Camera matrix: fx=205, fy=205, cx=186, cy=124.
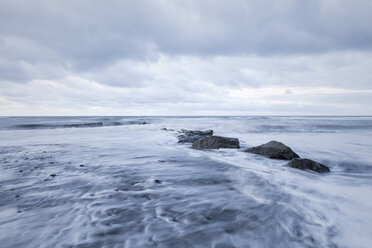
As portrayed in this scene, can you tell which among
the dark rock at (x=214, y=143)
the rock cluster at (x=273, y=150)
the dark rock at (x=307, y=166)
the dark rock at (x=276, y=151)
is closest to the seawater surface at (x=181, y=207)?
the dark rock at (x=307, y=166)

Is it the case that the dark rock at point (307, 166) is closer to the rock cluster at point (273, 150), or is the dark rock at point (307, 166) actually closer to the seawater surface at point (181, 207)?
the rock cluster at point (273, 150)

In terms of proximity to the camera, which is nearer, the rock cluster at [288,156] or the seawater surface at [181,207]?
the seawater surface at [181,207]

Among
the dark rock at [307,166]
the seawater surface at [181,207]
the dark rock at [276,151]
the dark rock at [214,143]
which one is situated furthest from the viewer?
the dark rock at [214,143]

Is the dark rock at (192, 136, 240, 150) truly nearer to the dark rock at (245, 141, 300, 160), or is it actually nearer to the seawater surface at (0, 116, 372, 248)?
the dark rock at (245, 141, 300, 160)

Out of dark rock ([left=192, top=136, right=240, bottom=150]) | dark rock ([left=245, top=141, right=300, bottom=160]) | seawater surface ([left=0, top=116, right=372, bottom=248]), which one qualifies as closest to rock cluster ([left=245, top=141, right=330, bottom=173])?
dark rock ([left=245, top=141, right=300, bottom=160])

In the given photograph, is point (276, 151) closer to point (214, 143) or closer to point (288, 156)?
point (288, 156)

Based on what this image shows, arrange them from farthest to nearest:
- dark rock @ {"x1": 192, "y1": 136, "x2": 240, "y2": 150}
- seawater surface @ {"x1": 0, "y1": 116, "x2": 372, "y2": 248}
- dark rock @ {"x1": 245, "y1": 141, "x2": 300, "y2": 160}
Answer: dark rock @ {"x1": 192, "y1": 136, "x2": 240, "y2": 150}, dark rock @ {"x1": 245, "y1": 141, "x2": 300, "y2": 160}, seawater surface @ {"x1": 0, "y1": 116, "x2": 372, "y2": 248}

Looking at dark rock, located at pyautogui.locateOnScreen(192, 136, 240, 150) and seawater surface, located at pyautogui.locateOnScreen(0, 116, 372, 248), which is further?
dark rock, located at pyautogui.locateOnScreen(192, 136, 240, 150)

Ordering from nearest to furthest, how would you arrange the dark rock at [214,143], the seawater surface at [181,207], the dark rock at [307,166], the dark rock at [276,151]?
the seawater surface at [181,207]
the dark rock at [307,166]
the dark rock at [276,151]
the dark rock at [214,143]

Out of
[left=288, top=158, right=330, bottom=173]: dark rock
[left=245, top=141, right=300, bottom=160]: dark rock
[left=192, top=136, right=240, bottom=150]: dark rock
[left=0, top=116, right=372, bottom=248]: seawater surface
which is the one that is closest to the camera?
[left=0, top=116, right=372, bottom=248]: seawater surface

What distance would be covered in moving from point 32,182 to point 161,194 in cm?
260

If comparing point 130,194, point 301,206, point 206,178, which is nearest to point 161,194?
point 130,194

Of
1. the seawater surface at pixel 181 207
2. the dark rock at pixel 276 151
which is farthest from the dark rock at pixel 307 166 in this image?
the dark rock at pixel 276 151

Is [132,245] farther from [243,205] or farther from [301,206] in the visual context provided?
[301,206]
